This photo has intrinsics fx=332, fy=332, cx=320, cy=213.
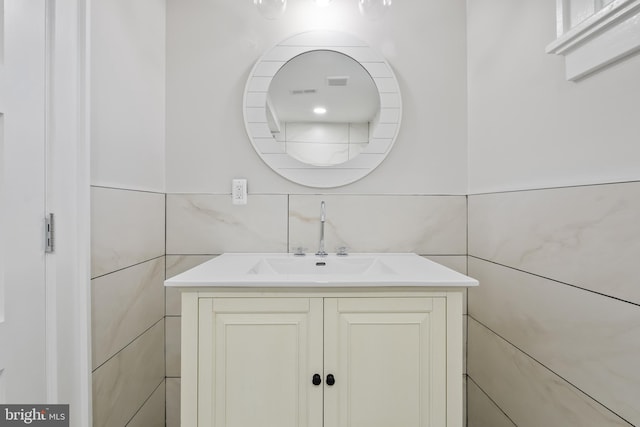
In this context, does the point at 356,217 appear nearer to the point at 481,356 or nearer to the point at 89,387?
the point at 481,356

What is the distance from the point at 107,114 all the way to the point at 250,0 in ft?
3.05

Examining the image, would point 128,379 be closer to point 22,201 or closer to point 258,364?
point 258,364

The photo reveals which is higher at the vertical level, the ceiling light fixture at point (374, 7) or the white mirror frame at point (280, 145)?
the ceiling light fixture at point (374, 7)

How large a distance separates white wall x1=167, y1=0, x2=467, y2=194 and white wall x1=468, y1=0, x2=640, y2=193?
0.18 m

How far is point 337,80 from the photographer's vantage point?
163cm

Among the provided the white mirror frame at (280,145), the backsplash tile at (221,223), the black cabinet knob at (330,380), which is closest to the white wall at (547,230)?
the white mirror frame at (280,145)

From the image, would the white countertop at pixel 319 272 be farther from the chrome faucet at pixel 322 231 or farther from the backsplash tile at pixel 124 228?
the backsplash tile at pixel 124 228

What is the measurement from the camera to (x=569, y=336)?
3.31 ft

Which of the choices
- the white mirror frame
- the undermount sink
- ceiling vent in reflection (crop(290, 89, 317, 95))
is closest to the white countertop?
the undermount sink

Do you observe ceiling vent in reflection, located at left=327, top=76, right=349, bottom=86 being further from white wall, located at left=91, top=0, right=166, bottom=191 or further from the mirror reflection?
white wall, located at left=91, top=0, right=166, bottom=191

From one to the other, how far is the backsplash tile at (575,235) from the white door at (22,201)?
155cm

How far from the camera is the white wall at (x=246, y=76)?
164 cm

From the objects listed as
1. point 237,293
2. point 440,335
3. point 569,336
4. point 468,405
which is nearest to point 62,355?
point 237,293

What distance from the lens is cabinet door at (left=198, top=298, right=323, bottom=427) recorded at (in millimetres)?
1020
